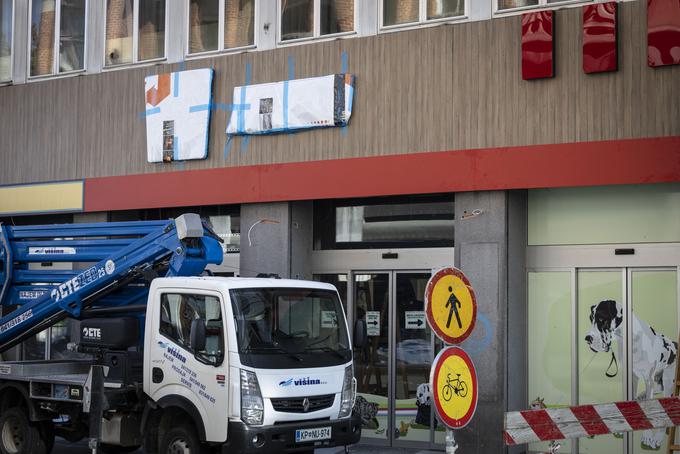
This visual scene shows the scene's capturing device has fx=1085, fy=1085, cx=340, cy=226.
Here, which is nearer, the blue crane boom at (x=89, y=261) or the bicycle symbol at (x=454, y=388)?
the bicycle symbol at (x=454, y=388)

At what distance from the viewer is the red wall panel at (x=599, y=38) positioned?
1343 cm

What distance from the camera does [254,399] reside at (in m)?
11.4

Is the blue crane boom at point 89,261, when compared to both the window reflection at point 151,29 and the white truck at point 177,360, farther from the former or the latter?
the window reflection at point 151,29

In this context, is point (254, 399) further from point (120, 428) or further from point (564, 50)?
point (564, 50)

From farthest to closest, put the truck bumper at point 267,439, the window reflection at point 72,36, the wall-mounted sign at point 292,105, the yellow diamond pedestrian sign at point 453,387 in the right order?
the window reflection at point 72,36 → the wall-mounted sign at point 292,105 → the truck bumper at point 267,439 → the yellow diamond pedestrian sign at point 453,387

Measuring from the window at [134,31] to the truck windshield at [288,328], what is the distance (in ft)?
23.8

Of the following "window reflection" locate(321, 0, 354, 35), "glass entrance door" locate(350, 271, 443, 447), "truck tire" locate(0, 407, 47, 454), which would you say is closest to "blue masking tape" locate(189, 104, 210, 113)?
"window reflection" locate(321, 0, 354, 35)

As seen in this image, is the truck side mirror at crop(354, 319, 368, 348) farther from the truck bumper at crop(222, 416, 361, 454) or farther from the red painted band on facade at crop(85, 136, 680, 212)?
the red painted band on facade at crop(85, 136, 680, 212)

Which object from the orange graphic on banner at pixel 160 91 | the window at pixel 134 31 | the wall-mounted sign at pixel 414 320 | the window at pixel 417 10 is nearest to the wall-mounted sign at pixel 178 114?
the orange graphic on banner at pixel 160 91

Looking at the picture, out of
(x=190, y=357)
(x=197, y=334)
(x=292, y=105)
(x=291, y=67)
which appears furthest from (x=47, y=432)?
(x=291, y=67)

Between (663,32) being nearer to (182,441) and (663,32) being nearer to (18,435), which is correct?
(182,441)

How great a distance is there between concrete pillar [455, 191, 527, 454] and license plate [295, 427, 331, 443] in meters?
3.19

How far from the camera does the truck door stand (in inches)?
452

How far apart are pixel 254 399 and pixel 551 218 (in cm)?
519
